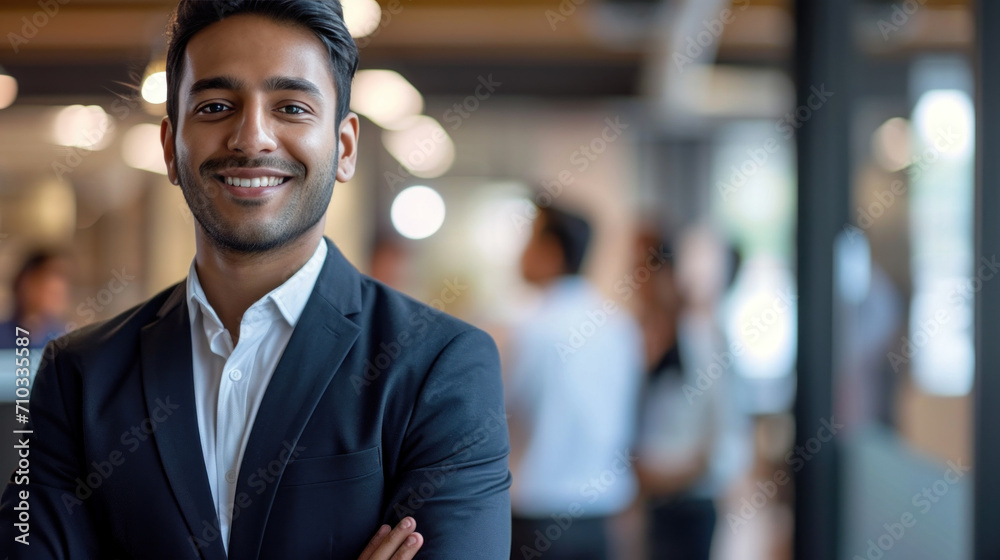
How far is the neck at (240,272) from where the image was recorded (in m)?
1.22

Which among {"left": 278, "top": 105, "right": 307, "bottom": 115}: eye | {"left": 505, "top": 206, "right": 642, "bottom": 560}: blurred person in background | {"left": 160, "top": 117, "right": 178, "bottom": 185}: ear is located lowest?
{"left": 505, "top": 206, "right": 642, "bottom": 560}: blurred person in background

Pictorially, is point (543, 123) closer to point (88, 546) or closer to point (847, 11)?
point (847, 11)

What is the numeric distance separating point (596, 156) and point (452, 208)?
3.41 ft

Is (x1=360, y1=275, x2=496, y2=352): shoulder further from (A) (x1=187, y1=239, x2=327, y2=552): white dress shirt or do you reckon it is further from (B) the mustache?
(B) the mustache

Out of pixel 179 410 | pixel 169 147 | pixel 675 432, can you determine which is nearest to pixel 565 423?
pixel 675 432

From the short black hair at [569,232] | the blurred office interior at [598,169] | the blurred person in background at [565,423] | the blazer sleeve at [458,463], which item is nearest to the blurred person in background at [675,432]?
the blurred office interior at [598,169]

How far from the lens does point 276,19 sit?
115 centimetres

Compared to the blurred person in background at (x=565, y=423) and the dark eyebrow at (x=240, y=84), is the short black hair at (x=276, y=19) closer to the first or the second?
the dark eyebrow at (x=240, y=84)

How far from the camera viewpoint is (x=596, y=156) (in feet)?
17.9

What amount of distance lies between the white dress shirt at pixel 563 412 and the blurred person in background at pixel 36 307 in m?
1.31

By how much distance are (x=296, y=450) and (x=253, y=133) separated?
17.8 inches

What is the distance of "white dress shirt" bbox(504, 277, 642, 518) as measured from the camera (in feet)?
8.23

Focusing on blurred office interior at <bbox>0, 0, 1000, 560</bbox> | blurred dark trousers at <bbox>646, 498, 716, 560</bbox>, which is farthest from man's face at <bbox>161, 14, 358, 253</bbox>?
blurred office interior at <bbox>0, 0, 1000, 560</bbox>

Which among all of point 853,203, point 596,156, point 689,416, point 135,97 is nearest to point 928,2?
point 596,156
